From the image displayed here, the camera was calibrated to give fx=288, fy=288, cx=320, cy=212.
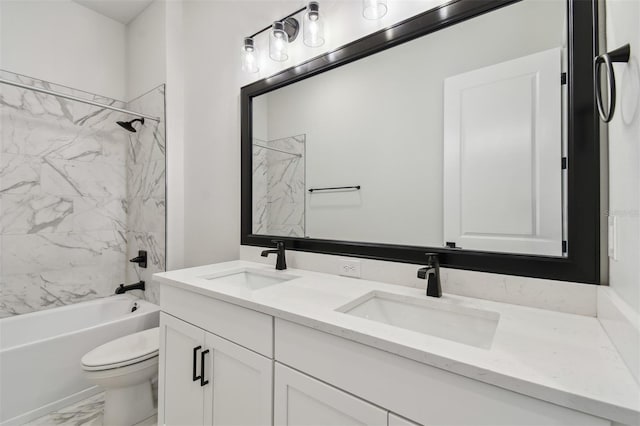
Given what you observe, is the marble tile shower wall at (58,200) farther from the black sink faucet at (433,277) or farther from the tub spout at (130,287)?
the black sink faucet at (433,277)

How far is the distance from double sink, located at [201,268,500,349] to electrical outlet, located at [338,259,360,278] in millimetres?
219

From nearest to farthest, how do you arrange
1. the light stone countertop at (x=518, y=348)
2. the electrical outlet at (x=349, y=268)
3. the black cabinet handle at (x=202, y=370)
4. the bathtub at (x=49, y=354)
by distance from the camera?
the light stone countertop at (x=518, y=348) → the black cabinet handle at (x=202, y=370) → the electrical outlet at (x=349, y=268) → the bathtub at (x=49, y=354)

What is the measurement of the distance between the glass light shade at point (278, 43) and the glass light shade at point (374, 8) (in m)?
0.48

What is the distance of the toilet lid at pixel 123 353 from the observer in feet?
4.91

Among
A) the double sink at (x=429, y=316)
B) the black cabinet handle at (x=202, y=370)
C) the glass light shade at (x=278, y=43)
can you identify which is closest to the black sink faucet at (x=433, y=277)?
the double sink at (x=429, y=316)

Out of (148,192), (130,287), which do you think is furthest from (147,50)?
(130,287)

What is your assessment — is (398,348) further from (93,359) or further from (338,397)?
(93,359)

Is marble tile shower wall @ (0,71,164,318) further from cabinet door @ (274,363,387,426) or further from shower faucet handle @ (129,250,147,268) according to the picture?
cabinet door @ (274,363,387,426)

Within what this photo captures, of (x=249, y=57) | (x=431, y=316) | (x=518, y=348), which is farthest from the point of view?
(x=249, y=57)

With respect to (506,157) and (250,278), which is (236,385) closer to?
(250,278)

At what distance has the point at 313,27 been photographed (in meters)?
1.42

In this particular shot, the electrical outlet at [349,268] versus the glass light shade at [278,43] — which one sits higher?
the glass light shade at [278,43]

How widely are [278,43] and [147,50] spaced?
60.0 inches

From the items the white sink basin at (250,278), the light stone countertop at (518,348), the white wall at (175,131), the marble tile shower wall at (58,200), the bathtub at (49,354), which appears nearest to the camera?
the light stone countertop at (518,348)
